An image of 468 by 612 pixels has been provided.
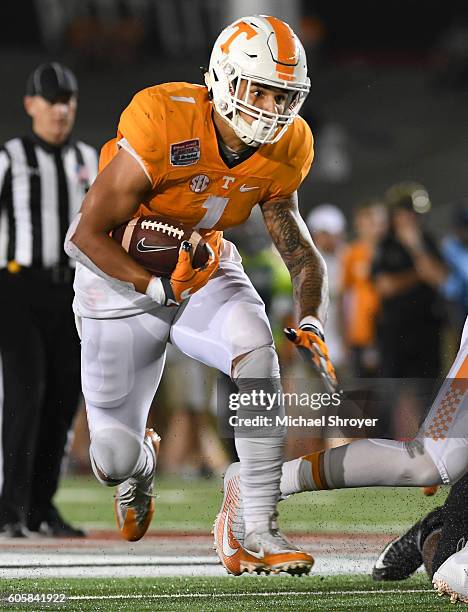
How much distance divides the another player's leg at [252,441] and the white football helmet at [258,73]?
0.42m

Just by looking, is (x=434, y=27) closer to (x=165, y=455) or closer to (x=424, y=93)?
(x=424, y=93)

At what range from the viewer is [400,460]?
3.15m

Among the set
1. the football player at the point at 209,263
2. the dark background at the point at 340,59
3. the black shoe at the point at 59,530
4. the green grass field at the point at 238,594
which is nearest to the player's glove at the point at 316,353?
the football player at the point at 209,263

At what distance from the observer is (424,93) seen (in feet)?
49.7

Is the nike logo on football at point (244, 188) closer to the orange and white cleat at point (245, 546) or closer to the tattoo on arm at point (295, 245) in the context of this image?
the tattoo on arm at point (295, 245)

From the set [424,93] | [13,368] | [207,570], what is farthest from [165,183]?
[424,93]

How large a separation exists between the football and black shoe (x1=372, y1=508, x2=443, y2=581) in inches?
33.5

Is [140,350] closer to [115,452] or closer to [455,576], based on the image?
[115,452]

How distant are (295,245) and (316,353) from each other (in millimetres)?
377

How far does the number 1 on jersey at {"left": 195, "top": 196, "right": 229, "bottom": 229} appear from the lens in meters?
3.29

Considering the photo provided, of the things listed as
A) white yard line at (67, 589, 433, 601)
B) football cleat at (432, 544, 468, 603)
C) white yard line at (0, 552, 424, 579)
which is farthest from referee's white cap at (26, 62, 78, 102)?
football cleat at (432, 544, 468, 603)

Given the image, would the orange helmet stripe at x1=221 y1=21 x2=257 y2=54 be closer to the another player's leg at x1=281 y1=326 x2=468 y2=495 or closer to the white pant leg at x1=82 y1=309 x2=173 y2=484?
the white pant leg at x1=82 y1=309 x2=173 y2=484

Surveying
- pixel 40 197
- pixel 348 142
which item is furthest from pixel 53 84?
pixel 348 142

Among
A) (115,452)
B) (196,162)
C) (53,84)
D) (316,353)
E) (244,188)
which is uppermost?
(196,162)
